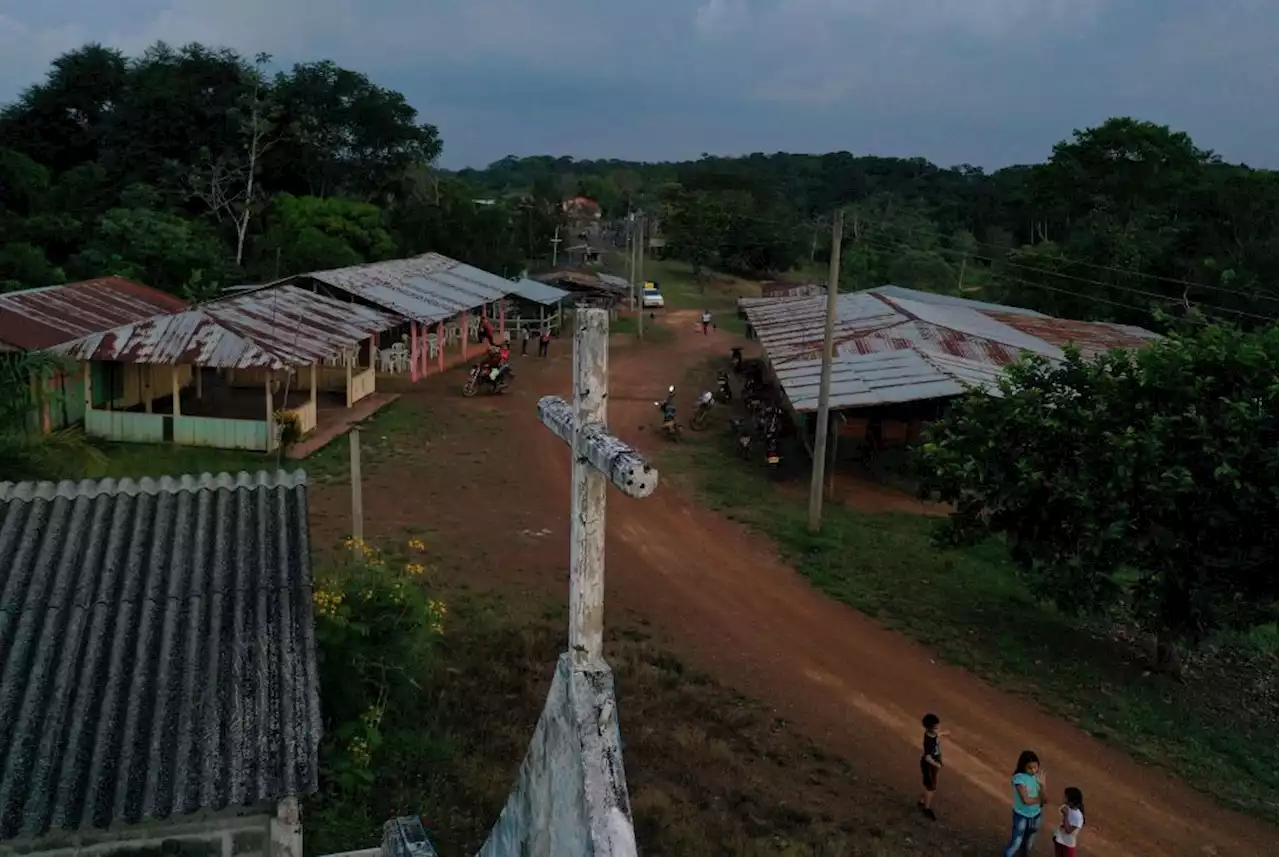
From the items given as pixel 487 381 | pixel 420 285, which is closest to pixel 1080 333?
pixel 487 381

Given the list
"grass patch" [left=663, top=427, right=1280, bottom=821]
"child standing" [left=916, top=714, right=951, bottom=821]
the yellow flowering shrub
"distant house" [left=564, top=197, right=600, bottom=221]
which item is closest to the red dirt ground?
"child standing" [left=916, top=714, right=951, bottom=821]

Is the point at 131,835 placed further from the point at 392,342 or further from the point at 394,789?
the point at 392,342

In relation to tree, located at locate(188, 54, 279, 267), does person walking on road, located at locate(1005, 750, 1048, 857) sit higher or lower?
lower

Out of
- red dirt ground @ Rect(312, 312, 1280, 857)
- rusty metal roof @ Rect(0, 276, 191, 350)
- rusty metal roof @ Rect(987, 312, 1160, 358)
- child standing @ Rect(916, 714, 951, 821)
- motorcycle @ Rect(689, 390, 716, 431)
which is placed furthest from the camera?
rusty metal roof @ Rect(987, 312, 1160, 358)

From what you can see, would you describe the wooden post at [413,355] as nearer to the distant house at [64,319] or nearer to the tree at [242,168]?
the distant house at [64,319]

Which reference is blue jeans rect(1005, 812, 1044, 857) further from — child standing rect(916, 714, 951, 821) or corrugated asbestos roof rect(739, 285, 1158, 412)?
corrugated asbestos roof rect(739, 285, 1158, 412)

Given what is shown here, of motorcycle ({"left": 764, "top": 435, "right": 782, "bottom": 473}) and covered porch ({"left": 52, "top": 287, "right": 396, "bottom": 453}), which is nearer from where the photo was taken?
covered porch ({"left": 52, "top": 287, "right": 396, "bottom": 453})

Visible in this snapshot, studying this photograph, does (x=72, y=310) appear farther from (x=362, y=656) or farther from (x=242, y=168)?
(x=242, y=168)

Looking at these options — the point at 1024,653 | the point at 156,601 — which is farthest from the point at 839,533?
the point at 156,601
